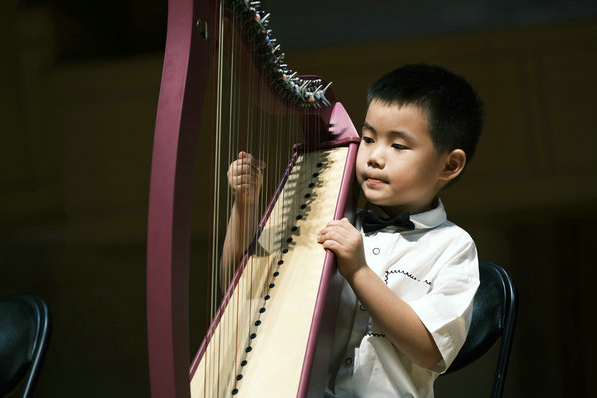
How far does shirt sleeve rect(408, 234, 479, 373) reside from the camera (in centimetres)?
108

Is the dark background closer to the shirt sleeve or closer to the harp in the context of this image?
the harp

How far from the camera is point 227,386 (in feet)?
3.28

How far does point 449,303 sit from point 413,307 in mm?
59

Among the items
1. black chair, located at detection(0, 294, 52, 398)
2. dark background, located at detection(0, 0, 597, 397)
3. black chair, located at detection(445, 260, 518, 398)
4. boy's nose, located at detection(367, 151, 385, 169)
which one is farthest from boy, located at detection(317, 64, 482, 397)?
dark background, located at detection(0, 0, 597, 397)

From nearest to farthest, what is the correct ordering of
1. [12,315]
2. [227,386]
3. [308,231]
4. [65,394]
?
[227,386], [308,231], [12,315], [65,394]

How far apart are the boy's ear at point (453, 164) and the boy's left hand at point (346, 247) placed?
0.24 metres

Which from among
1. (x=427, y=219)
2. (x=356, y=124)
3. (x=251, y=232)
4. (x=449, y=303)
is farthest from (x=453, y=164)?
(x=356, y=124)

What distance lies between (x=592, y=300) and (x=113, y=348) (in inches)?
54.9

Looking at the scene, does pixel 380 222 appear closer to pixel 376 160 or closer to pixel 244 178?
pixel 376 160

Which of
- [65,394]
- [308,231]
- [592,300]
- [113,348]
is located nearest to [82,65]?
[113,348]

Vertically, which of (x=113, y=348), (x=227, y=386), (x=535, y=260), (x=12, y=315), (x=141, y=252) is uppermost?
(x=227, y=386)

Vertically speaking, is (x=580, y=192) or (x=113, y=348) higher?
(x=580, y=192)

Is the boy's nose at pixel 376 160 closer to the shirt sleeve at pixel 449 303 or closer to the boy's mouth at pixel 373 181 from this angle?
the boy's mouth at pixel 373 181

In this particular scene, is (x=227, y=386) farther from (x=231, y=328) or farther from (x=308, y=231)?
(x=308, y=231)
